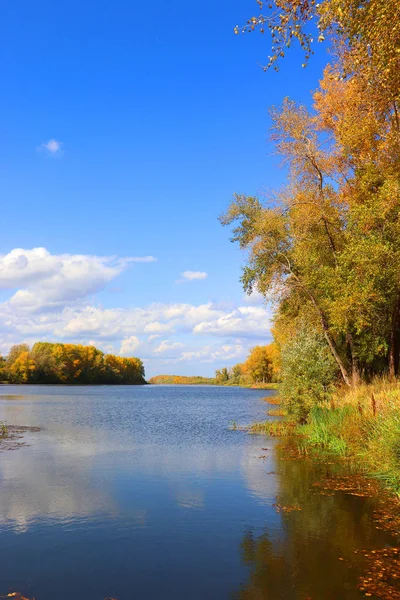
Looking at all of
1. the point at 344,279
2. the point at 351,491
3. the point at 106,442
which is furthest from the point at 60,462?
the point at 344,279

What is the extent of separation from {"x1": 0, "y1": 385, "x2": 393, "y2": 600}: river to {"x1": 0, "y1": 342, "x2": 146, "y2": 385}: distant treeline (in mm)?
116549

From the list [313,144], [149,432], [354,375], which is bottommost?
[149,432]

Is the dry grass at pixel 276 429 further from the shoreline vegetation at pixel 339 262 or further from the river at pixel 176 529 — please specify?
the river at pixel 176 529

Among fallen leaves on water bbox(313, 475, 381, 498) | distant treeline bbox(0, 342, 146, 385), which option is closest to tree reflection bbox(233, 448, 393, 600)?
fallen leaves on water bbox(313, 475, 381, 498)

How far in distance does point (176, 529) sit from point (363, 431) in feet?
31.3

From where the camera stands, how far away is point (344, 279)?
23625mm

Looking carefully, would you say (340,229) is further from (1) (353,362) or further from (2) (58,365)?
(2) (58,365)

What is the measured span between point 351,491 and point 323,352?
13.9m

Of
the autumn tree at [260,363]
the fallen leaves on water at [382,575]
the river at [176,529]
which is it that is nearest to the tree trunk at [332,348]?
the river at [176,529]

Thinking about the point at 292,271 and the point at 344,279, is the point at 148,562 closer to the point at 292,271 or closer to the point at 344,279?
the point at 344,279

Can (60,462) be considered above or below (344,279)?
below

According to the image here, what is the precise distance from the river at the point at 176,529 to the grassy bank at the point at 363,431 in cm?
140

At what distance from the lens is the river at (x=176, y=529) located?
8625 mm

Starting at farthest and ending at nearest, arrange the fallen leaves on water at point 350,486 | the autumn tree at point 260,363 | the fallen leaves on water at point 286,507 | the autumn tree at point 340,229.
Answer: the autumn tree at point 260,363 < the autumn tree at point 340,229 < the fallen leaves on water at point 350,486 < the fallen leaves on water at point 286,507
